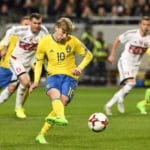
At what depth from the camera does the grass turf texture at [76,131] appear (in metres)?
11.7

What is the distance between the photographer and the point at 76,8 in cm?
3141

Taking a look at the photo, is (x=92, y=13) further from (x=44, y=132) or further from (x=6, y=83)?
(x=44, y=132)

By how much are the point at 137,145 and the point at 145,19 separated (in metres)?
5.87

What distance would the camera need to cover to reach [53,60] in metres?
12.5

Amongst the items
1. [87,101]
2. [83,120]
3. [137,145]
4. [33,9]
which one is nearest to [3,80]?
[83,120]

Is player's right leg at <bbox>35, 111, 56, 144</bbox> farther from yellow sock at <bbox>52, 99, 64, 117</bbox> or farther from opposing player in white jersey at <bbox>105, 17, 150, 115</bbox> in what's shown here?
opposing player in white jersey at <bbox>105, 17, 150, 115</bbox>

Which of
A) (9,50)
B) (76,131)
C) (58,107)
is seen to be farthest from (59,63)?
(9,50)

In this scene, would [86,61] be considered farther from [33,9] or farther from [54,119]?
[33,9]

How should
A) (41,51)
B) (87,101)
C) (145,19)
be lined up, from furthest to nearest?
(87,101) → (145,19) → (41,51)

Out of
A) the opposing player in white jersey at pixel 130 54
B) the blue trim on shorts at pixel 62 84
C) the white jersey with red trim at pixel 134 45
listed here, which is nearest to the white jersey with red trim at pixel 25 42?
the opposing player in white jersey at pixel 130 54

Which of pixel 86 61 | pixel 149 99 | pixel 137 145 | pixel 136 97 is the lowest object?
pixel 136 97

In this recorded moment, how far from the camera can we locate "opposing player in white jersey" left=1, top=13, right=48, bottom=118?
1608cm

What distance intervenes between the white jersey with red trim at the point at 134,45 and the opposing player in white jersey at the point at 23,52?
222 cm

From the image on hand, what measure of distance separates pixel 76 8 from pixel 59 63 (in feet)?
62.7
